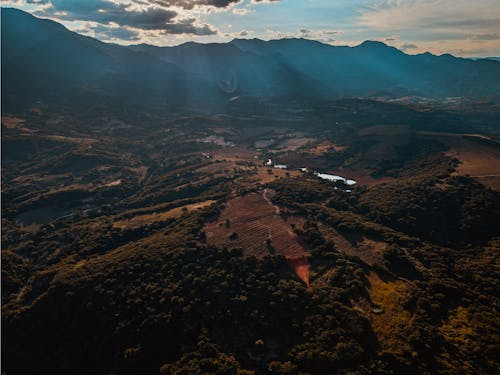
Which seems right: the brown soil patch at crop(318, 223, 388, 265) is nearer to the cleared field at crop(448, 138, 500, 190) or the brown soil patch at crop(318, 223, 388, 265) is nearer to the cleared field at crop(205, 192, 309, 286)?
the cleared field at crop(205, 192, 309, 286)

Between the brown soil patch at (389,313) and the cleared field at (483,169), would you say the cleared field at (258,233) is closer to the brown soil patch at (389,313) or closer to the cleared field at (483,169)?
the brown soil patch at (389,313)

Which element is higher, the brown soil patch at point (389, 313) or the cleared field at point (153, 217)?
the brown soil patch at point (389, 313)

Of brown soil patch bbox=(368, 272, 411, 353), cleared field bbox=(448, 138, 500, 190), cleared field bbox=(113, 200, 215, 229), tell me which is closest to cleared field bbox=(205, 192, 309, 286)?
cleared field bbox=(113, 200, 215, 229)

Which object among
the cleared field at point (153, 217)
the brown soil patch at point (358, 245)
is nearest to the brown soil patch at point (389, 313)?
the brown soil patch at point (358, 245)

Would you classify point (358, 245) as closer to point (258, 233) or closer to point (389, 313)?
point (258, 233)

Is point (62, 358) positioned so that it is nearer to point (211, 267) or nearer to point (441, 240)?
point (211, 267)

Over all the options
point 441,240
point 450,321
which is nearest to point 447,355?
point 450,321

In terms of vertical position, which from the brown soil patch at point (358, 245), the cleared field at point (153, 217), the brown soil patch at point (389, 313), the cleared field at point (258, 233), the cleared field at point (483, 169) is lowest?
the cleared field at point (153, 217)
